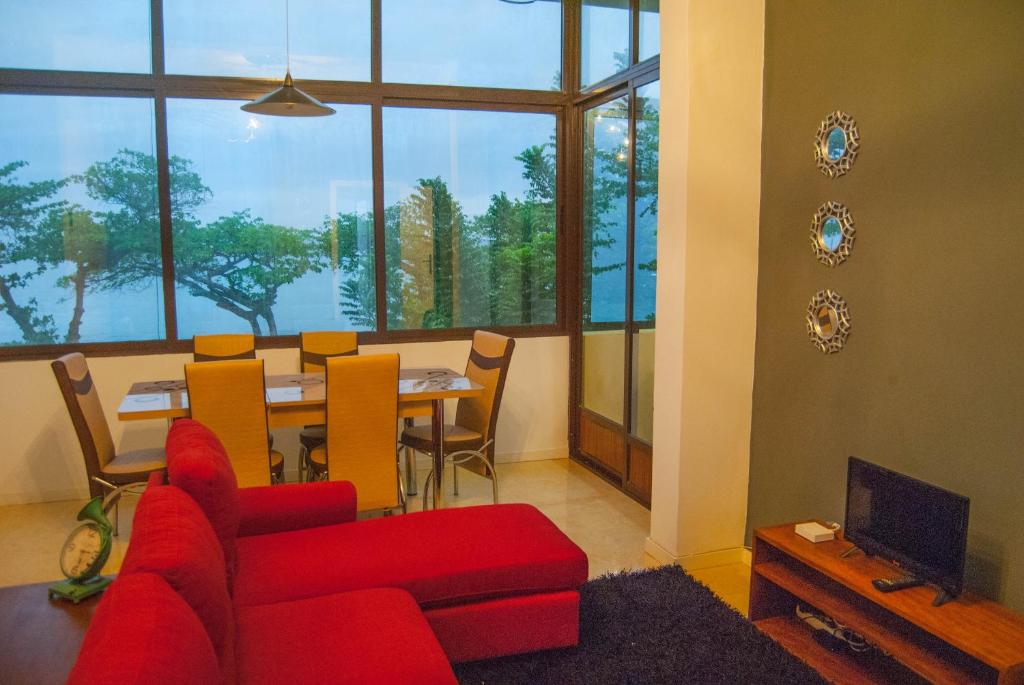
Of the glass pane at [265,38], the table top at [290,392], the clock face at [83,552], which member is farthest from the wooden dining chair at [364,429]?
the glass pane at [265,38]

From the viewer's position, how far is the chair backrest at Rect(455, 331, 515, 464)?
414 centimetres

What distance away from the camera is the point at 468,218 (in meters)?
5.35

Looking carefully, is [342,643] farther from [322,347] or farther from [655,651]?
[322,347]

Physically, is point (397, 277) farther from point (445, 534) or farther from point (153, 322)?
point (445, 534)

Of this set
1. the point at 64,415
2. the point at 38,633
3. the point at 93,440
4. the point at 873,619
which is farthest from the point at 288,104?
the point at 873,619

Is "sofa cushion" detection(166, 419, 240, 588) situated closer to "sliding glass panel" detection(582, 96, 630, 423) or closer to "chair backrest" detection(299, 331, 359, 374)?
"chair backrest" detection(299, 331, 359, 374)

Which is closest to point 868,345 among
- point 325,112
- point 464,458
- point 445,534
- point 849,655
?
point 849,655

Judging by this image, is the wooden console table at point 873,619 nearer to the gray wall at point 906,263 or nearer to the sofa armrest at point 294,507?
the gray wall at point 906,263

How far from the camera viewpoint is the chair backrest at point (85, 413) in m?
3.50

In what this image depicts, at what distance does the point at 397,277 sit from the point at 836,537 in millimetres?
3282

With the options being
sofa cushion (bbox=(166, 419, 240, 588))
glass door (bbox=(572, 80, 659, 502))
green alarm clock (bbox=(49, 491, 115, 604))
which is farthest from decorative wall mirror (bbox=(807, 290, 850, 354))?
green alarm clock (bbox=(49, 491, 115, 604))

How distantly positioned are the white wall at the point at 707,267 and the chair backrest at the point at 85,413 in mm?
2669

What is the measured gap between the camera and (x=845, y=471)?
121 inches

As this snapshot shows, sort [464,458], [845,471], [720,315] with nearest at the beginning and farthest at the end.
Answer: [845,471]
[720,315]
[464,458]
